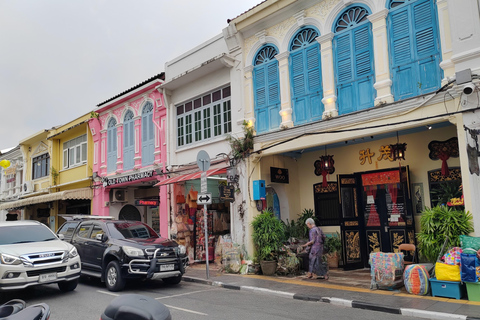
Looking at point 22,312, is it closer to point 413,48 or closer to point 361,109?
point 361,109

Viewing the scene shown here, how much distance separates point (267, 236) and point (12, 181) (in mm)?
26143

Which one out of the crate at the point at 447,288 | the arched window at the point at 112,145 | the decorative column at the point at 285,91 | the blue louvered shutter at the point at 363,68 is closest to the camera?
the crate at the point at 447,288

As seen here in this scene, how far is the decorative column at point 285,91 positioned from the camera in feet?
39.5

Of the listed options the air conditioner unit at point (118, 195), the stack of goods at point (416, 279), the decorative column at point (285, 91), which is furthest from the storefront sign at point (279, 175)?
the air conditioner unit at point (118, 195)

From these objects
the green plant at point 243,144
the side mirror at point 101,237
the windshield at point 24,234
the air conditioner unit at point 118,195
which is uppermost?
the green plant at point 243,144

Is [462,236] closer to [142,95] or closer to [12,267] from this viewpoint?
[12,267]

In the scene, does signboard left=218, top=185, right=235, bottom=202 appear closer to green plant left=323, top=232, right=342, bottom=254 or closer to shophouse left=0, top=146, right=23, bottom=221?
green plant left=323, top=232, right=342, bottom=254

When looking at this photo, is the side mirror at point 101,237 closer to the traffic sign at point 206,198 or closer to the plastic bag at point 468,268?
the traffic sign at point 206,198

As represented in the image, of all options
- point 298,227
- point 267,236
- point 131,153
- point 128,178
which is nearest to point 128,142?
point 131,153

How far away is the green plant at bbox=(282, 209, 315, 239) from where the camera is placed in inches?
515

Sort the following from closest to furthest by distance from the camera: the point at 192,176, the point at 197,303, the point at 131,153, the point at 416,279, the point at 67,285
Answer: the point at 416,279
the point at 197,303
the point at 67,285
the point at 192,176
the point at 131,153

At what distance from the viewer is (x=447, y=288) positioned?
788 cm

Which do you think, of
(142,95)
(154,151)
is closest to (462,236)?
(154,151)

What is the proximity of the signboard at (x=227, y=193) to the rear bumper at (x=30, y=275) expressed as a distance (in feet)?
15.9
